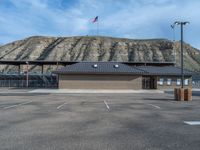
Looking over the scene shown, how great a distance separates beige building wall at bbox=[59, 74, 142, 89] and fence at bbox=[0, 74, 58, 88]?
11.8 metres

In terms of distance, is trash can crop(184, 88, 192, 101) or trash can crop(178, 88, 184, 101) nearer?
trash can crop(184, 88, 192, 101)

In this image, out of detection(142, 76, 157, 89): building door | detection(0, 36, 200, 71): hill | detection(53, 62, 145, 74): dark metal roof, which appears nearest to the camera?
detection(53, 62, 145, 74): dark metal roof

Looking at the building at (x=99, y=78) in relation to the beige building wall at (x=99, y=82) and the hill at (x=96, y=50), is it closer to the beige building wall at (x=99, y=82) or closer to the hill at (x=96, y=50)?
the beige building wall at (x=99, y=82)

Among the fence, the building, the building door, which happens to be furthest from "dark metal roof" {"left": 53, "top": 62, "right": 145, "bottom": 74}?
the fence

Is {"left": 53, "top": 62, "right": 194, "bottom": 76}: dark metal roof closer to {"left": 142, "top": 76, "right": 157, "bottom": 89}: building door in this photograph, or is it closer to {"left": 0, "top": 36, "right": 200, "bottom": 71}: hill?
{"left": 142, "top": 76, "right": 157, "bottom": 89}: building door

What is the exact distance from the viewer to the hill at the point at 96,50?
427ft

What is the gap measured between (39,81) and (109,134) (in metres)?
51.8

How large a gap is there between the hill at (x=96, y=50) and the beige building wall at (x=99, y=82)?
77.5 metres

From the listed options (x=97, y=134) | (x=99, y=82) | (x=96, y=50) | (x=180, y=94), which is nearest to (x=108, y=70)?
(x=99, y=82)

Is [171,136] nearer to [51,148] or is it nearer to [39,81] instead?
[51,148]

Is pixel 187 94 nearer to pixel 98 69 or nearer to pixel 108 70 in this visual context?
pixel 108 70

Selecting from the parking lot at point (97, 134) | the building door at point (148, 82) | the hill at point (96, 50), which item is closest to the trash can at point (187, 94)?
the parking lot at point (97, 134)

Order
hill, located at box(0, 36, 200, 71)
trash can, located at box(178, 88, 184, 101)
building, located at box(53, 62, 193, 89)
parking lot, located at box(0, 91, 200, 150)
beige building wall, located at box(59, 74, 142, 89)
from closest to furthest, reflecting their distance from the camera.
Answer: parking lot, located at box(0, 91, 200, 150) < trash can, located at box(178, 88, 184, 101) < building, located at box(53, 62, 193, 89) < beige building wall, located at box(59, 74, 142, 89) < hill, located at box(0, 36, 200, 71)

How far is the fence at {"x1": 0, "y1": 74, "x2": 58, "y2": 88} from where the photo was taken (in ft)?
196
